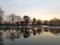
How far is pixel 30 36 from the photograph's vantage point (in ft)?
9.15

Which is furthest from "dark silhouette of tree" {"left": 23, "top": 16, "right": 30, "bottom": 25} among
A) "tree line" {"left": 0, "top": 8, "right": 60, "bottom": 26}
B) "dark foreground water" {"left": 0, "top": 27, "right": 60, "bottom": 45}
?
"dark foreground water" {"left": 0, "top": 27, "right": 60, "bottom": 45}

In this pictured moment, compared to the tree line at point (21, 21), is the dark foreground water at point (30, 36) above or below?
below

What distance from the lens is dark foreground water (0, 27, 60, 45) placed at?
2.58 meters

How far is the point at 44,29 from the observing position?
9.34 feet

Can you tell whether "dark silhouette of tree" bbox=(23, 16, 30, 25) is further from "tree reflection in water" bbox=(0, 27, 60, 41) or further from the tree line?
"tree reflection in water" bbox=(0, 27, 60, 41)

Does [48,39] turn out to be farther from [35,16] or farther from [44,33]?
[35,16]

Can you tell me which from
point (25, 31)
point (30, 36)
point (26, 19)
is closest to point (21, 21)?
point (26, 19)

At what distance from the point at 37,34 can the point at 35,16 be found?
0.43m

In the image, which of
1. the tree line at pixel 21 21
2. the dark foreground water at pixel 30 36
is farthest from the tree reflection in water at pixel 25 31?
the tree line at pixel 21 21

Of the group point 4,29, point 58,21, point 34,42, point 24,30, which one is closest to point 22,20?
point 24,30

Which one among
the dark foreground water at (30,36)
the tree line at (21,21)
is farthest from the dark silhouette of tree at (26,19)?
the dark foreground water at (30,36)

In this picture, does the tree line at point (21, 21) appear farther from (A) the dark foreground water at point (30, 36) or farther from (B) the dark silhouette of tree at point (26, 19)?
(A) the dark foreground water at point (30, 36)

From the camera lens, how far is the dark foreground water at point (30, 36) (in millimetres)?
2576

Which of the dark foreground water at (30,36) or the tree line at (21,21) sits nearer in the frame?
the dark foreground water at (30,36)
